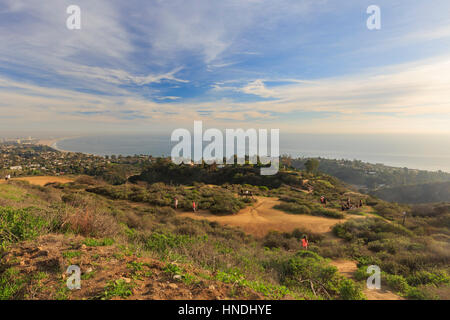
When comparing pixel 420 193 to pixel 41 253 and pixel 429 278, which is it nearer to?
pixel 429 278

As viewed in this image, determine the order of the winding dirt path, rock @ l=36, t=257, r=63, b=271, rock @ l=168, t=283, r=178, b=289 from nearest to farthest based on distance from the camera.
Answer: rock @ l=168, t=283, r=178, b=289 < rock @ l=36, t=257, r=63, b=271 < the winding dirt path

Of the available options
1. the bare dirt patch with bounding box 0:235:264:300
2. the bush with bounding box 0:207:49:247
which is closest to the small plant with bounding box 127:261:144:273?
the bare dirt patch with bounding box 0:235:264:300

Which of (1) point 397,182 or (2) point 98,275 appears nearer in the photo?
(2) point 98,275

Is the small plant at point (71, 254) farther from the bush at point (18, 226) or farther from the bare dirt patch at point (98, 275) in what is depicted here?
the bush at point (18, 226)

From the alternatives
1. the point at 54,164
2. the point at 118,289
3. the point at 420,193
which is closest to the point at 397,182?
the point at 420,193

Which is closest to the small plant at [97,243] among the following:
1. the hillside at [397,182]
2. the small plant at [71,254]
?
the small plant at [71,254]

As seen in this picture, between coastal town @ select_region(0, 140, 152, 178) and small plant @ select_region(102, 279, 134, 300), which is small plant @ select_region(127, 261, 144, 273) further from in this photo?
coastal town @ select_region(0, 140, 152, 178)

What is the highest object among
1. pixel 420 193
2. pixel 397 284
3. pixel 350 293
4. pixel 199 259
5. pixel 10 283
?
pixel 10 283
